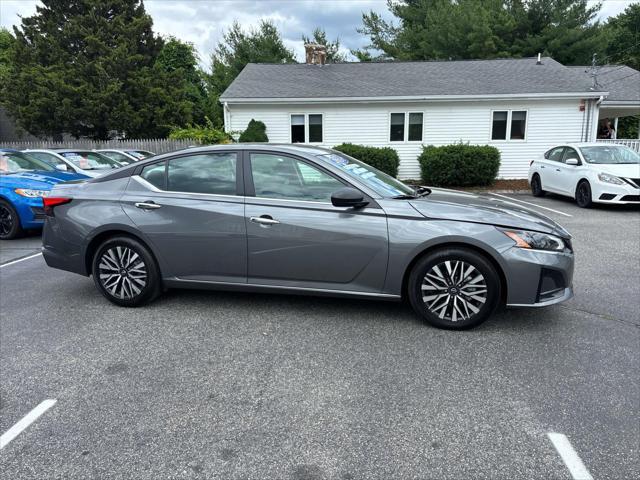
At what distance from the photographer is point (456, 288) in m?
3.79

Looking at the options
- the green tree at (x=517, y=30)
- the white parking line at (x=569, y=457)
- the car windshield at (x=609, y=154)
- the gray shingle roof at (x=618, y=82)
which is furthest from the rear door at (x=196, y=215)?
the green tree at (x=517, y=30)

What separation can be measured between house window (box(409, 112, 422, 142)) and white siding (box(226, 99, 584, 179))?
0.17m

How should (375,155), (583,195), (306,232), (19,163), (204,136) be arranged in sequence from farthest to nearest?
1. (204,136)
2. (375,155)
3. (583,195)
4. (19,163)
5. (306,232)

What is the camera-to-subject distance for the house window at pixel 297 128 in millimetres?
17141

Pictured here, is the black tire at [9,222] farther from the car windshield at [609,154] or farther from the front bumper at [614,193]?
the car windshield at [609,154]

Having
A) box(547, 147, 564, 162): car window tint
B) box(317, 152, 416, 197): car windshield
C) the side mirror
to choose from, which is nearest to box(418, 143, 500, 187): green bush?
box(547, 147, 564, 162): car window tint

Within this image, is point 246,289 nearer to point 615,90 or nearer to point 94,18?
point 615,90

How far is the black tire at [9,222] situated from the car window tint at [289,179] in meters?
5.74

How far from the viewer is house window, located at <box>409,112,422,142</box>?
1705 cm

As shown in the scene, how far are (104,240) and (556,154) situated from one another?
11607 millimetres

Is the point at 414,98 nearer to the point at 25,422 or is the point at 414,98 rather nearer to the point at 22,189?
the point at 22,189

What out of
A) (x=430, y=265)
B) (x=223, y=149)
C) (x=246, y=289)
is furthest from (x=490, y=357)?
(x=223, y=149)

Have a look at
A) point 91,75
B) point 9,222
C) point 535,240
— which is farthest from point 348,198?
point 91,75

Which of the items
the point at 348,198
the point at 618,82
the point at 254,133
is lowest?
the point at 348,198
